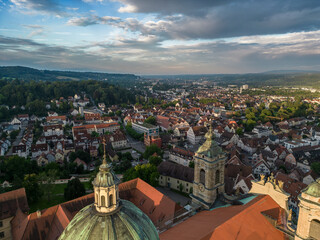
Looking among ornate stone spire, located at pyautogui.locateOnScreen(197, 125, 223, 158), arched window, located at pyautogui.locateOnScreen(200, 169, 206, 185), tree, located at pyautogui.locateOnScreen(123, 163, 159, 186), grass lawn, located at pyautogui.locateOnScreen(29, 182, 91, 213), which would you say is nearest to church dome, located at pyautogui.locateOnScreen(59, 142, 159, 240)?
ornate stone spire, located at pyautogui.locateOnScreen(197, 125, 223, 158)

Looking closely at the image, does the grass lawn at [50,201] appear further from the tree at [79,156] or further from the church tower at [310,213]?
the church tower at [310,213]

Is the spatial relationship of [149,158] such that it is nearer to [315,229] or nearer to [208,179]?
[208,179]

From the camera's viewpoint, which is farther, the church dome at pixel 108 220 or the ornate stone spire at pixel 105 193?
the ornate stone spire at pixel 105 193

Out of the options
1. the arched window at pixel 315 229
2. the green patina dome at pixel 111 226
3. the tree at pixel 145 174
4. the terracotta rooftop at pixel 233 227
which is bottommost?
the tree at pixel 145 174

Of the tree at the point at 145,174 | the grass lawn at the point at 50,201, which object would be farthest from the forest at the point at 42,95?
the tree at the point at 145,174

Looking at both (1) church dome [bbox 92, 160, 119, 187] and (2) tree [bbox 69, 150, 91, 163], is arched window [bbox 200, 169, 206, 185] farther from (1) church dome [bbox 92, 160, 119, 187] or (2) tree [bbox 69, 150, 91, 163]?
(2) tree [bbox 69, 150, 91, 163]

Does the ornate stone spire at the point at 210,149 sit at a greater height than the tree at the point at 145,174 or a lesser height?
greater
